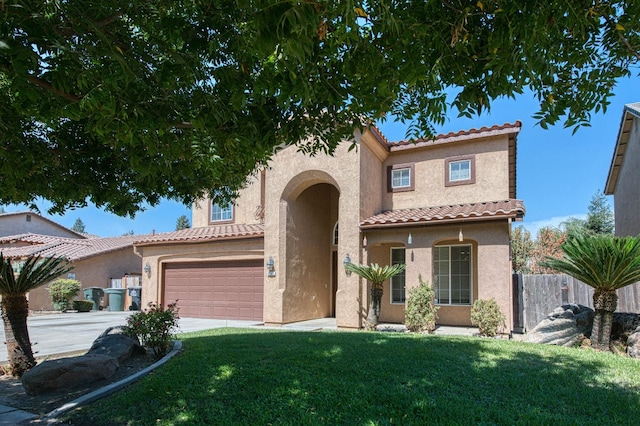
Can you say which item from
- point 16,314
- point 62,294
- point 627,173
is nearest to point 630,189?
point 627,173

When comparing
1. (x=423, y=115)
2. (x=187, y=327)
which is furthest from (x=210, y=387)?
(x=187, y=327)

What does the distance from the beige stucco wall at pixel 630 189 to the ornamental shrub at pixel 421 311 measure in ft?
28.3

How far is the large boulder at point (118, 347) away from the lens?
7.86 m

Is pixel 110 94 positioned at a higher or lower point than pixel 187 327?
higher

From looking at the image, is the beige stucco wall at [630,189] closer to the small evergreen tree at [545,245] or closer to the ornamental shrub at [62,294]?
the small evergreen tree at [545,245]

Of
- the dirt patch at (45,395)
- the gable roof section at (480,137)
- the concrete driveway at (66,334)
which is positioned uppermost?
the gable roof section at (480,137)

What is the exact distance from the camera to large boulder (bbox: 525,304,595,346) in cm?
1065

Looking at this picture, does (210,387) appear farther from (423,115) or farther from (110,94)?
(423,115)

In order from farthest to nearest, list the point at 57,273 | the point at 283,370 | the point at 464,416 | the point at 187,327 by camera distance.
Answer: the point at 187,327
the point at 57,273
the point at 283,370
the point at 464,416

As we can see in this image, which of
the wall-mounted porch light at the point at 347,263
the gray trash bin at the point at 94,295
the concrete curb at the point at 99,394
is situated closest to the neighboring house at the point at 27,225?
the gray trash bin at the point at 94,295

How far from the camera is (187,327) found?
15.1 m

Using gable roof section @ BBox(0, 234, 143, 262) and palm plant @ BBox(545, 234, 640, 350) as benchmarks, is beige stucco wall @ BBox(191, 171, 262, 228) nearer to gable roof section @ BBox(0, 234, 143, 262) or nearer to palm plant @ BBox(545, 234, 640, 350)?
gable roof section @ BBox(0, 234, 143, 262)

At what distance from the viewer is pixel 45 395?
6.41 metres

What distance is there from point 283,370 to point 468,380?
2745mm
